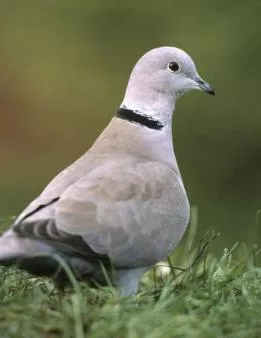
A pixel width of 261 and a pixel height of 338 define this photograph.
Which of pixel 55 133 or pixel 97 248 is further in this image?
pixel 55 133

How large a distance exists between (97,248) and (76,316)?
22.2 inches

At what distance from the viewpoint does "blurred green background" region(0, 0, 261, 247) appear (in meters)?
11.0

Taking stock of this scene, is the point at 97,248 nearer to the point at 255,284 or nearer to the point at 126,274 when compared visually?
the point at 126,274

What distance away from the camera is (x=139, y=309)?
453cm

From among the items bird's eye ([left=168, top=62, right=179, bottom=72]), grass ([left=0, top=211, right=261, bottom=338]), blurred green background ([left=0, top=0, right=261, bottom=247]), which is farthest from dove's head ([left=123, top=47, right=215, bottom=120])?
blurred green background ([left=0, top=0, right=261, bottom=247])

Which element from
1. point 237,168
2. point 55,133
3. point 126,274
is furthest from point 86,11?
point 126,274

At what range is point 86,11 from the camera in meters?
13.3

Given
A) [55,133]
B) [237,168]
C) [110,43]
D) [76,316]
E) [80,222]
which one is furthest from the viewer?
[110,43]

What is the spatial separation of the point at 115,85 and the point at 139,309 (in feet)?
24.5

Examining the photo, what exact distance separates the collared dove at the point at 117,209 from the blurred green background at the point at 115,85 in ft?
14.2

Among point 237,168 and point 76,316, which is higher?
point 76,316

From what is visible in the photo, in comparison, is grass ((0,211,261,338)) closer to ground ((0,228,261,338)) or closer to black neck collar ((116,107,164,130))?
ground ((0,228,261,338))

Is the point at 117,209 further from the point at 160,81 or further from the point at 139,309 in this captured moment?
the point at 160,81

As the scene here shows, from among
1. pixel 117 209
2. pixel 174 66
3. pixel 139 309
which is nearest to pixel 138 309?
pixel 139 309
